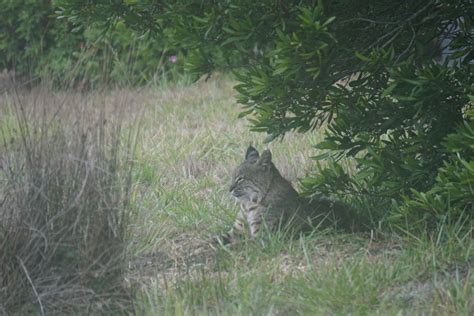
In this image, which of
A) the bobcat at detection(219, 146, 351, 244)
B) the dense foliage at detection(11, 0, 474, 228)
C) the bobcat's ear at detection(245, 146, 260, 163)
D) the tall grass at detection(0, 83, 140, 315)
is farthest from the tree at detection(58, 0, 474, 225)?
the tall grass at detection(0, 83, 140, 315)

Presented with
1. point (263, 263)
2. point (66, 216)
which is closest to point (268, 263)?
point (263, 263)

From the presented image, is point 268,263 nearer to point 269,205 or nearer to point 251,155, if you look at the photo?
point 269,205

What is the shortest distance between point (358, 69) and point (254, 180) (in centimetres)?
135

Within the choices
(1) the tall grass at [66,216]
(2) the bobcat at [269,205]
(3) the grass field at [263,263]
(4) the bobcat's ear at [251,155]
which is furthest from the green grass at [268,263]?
(4) the bobcat's ear at [251,155]

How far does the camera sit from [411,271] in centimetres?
529

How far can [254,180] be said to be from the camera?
6922 mm

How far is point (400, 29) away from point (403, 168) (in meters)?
0.86

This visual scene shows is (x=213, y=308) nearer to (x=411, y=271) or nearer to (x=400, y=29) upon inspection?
(x=411, y=271)

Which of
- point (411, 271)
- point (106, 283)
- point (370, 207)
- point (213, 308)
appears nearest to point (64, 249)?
point (106, 283)

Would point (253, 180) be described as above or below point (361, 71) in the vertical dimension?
below

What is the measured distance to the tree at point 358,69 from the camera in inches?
218

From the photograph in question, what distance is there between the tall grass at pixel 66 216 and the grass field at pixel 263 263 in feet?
0.56

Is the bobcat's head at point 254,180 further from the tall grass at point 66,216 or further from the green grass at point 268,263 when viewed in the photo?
the tall grass at point 66,216

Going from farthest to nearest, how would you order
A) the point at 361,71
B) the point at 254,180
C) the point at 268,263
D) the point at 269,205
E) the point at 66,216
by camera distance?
the point at 254,180 < the point at 269,205 < the point at 361,71 < the point at 268,263 < the point at 66,216
